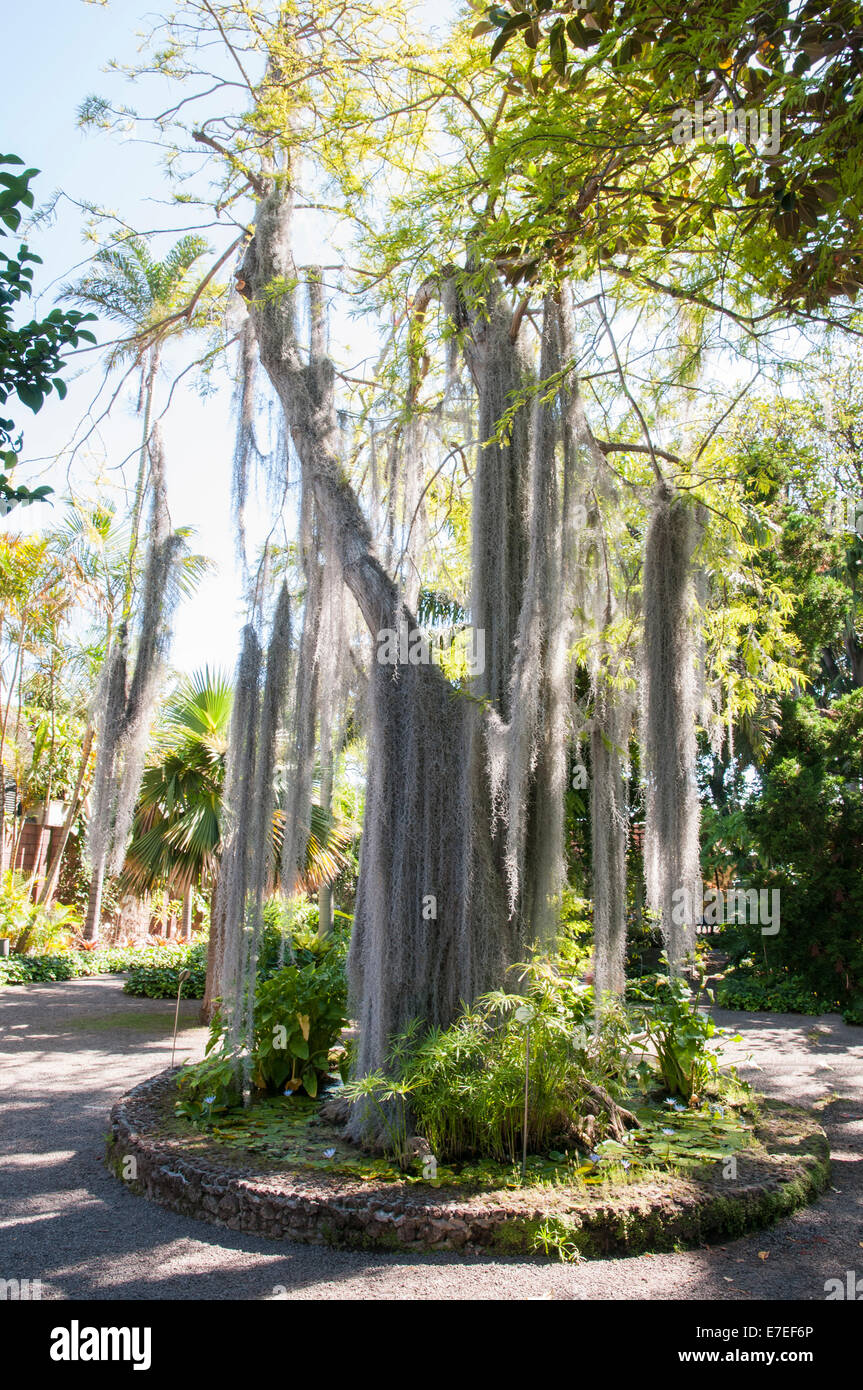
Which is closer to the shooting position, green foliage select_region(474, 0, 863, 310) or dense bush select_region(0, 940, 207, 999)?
green foliage select_region(474, 0, 863, 310)

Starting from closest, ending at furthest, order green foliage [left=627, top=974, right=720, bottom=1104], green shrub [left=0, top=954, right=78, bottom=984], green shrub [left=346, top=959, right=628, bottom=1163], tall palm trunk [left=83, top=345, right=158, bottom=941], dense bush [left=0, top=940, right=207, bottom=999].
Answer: green shrub [left=346, top=959, right=628, bottom=1163] < green foliage [left=627, top=974, right=720, bottom=1104] < tall palm trunk [left=83, top=345, right=158, bottom=941] < dense bush [left=0, top=940, right=207, bottom=999] < green shrub [left=0, top=954, right=78, bottom=984]

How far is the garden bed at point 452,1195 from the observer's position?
136 inches

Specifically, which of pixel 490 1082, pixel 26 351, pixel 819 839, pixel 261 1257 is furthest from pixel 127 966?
pixel 26 351

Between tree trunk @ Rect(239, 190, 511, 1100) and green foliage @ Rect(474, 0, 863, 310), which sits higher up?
green foliage @ Rect(474, 0, 863, 310)

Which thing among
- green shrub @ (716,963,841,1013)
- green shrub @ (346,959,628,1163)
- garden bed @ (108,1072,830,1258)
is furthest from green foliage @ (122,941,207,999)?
green shrub @ (346,959,628,1163)

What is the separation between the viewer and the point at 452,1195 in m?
3.71

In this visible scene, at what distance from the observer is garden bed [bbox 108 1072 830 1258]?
3445mm

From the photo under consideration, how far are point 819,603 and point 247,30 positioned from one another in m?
8.32

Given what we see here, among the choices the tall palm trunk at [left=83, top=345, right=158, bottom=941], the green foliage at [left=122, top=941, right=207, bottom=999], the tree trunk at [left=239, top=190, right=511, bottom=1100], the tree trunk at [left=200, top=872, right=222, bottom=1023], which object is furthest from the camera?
the green foliage at [left=122, top=941, right=207, bottom=999]

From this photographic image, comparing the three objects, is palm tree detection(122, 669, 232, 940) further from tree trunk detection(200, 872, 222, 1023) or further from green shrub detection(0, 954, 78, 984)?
green shrub detection(0, 954, 78, 984)

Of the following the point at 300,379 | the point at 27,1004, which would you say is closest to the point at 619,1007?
the point at 300,379

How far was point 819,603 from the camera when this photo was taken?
431 inches

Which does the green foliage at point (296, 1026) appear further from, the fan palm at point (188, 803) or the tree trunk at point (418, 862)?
the fan palm at point (188, 803)
